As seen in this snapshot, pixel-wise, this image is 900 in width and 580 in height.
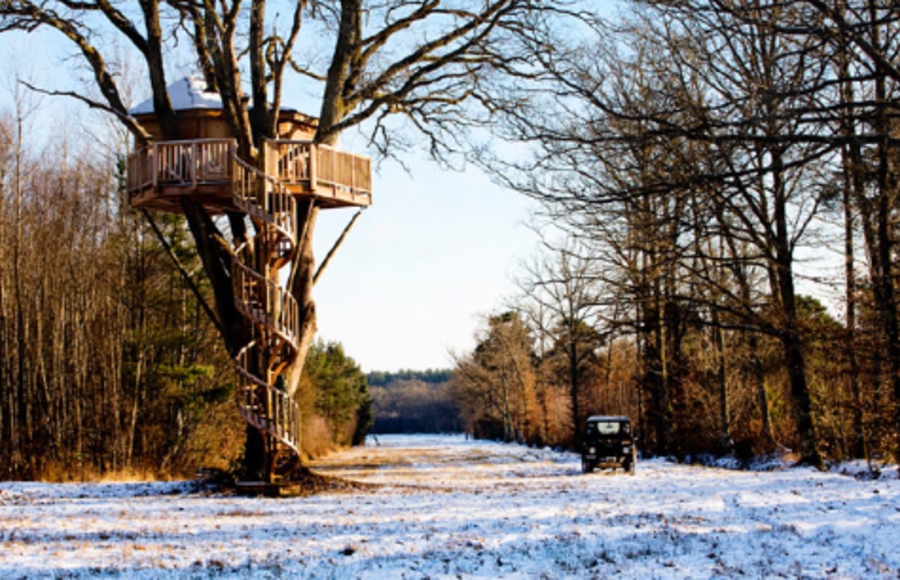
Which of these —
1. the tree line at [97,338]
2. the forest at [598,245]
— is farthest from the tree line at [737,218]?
the tree line at [97,338]

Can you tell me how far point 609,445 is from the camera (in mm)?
27203

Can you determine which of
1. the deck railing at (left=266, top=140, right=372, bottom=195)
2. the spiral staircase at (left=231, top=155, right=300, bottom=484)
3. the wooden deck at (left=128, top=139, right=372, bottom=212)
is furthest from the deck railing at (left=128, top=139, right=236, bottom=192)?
the deck railing at (left=266, top=140, right=372, bottom=195)

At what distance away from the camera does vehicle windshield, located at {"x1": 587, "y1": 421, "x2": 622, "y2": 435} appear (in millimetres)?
28422

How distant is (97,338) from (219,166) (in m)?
12.2

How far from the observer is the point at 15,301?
1081 inches

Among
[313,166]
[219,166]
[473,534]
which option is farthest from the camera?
[313,166]

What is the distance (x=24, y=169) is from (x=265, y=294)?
14.0 metres


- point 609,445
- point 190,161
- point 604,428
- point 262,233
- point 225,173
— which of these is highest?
point 190,161

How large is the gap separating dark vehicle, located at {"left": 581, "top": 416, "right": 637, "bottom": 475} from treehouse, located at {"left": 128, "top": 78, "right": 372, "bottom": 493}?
10.9 meters

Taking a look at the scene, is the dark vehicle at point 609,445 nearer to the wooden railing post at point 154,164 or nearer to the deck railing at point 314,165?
the deck railing at point 314,165

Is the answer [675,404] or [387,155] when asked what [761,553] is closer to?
[387,155]

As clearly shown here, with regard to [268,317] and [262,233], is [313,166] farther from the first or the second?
[268,317]

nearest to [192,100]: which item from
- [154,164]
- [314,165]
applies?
[154,164]

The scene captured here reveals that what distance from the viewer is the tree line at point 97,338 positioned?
2625 cm
